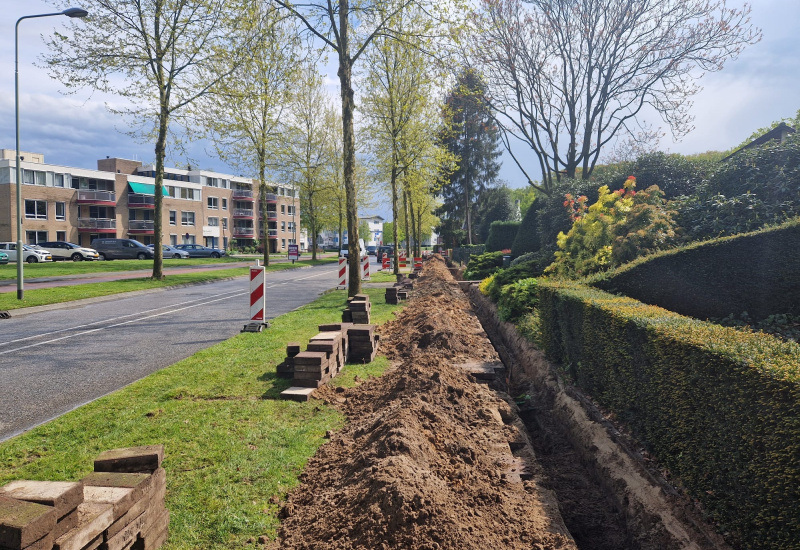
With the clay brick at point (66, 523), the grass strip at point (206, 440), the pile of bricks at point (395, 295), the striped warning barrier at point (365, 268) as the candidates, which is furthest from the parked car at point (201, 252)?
the clay brick at point (66, 523)

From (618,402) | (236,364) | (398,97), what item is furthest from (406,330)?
(398,97)

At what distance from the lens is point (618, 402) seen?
16.1 feet

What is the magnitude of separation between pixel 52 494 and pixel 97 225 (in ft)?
200

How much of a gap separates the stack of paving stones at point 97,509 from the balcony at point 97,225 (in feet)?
196

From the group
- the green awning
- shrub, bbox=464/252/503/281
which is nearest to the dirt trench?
shrub, bbox=464/252/503/281

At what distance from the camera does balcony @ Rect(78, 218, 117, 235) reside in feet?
174

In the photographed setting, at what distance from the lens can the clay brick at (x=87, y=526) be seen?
2.13m

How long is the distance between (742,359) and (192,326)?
33.9 feet

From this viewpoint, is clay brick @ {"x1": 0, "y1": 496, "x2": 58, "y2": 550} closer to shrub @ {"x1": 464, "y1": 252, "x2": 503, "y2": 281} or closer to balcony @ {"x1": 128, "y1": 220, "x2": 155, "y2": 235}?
shrub @ {"x1": 464, "y1": 252, "x2": 503, "y2": 281}

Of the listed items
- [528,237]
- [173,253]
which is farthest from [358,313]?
[173,253]

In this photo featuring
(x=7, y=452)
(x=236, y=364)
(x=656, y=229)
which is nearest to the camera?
(x=7, y=452)

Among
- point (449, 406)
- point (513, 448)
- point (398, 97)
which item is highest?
point (398, 97)

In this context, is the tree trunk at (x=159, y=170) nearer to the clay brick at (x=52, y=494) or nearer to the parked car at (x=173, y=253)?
the clay brick at (x=52, y=494)

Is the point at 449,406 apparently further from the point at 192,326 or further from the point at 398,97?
the point at 398,97
